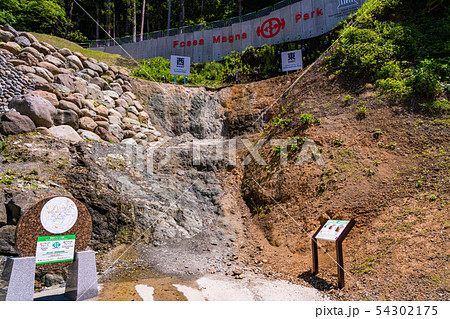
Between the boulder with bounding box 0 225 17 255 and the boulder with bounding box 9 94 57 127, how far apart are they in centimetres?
519

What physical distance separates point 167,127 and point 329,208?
416 inches

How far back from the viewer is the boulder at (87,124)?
11.8 meters

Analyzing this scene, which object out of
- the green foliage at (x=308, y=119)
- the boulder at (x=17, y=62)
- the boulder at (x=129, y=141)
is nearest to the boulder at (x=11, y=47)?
the boulder at (x=17, y=62)

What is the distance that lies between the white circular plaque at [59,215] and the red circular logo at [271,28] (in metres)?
18.8

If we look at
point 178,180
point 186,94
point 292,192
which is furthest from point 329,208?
point 186,94

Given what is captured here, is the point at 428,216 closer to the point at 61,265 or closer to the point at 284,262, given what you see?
the point at 284,262

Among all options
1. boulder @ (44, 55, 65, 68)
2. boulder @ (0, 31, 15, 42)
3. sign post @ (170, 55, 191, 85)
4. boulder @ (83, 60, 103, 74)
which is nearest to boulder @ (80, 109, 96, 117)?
boulder @ (44, 55, 65, 68)

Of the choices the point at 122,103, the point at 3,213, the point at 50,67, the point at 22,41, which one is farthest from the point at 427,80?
the point at 22,41

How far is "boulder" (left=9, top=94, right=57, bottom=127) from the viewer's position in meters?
10.2

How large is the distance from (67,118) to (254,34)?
15.2 metres

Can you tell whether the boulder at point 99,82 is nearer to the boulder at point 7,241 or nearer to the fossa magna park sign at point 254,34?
the fossa magna park sign at point 254,34

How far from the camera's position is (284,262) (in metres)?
7.64

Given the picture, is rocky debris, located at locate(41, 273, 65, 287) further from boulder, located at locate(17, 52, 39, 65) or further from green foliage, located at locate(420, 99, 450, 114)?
green foliage, located at locate(420, 99, 450, 114)

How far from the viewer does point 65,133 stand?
10.7 meters
